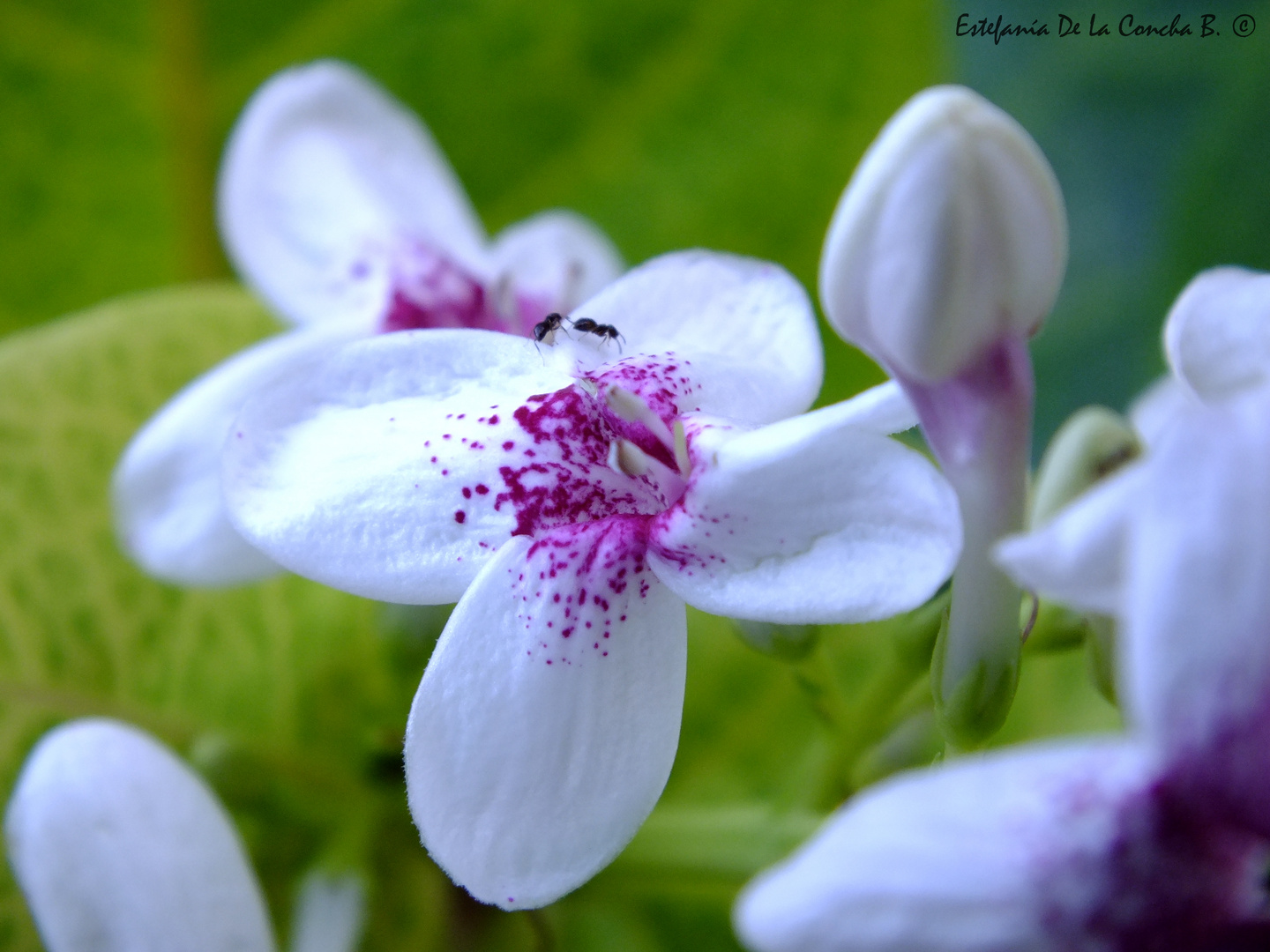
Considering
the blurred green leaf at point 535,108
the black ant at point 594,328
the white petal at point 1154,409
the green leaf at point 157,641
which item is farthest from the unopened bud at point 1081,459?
the blurred green leaf at point 535,108

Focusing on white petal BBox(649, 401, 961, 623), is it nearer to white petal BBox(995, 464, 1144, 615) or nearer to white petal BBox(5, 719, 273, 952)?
white petal BBox(995, 464, 1144, 615)

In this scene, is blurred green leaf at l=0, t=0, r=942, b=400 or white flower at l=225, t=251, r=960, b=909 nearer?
white flower at l=225, t=251, r=960, b=909

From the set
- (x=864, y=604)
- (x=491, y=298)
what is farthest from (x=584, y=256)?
(x=864, y=604)

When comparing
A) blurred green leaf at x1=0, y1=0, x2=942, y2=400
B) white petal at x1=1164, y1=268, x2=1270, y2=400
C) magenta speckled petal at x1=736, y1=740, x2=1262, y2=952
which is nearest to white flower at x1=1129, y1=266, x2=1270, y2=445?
white petal at x1=1164, y1=268, x2=1270, y2=400

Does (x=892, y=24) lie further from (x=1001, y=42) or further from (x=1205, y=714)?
Result: (x=1205, y=714)

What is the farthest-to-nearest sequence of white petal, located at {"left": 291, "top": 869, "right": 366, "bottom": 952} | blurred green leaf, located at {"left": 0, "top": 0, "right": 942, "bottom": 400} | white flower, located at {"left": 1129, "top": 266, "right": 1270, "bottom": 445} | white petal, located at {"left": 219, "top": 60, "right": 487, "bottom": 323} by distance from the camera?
blurred green leaf, located at {"left": 0, "top": 0, "right": 942, "bottom": 400} → white petal, located at {"left": 219, "top": 60, "right": 487, "bottom": 323} → white petal, located at {"left": 291, "top": 869, "right": 366, "bottom": 952} → white flower, located at {"left": 1129, "top": 266, "right": 1270, "bottom": 445}
